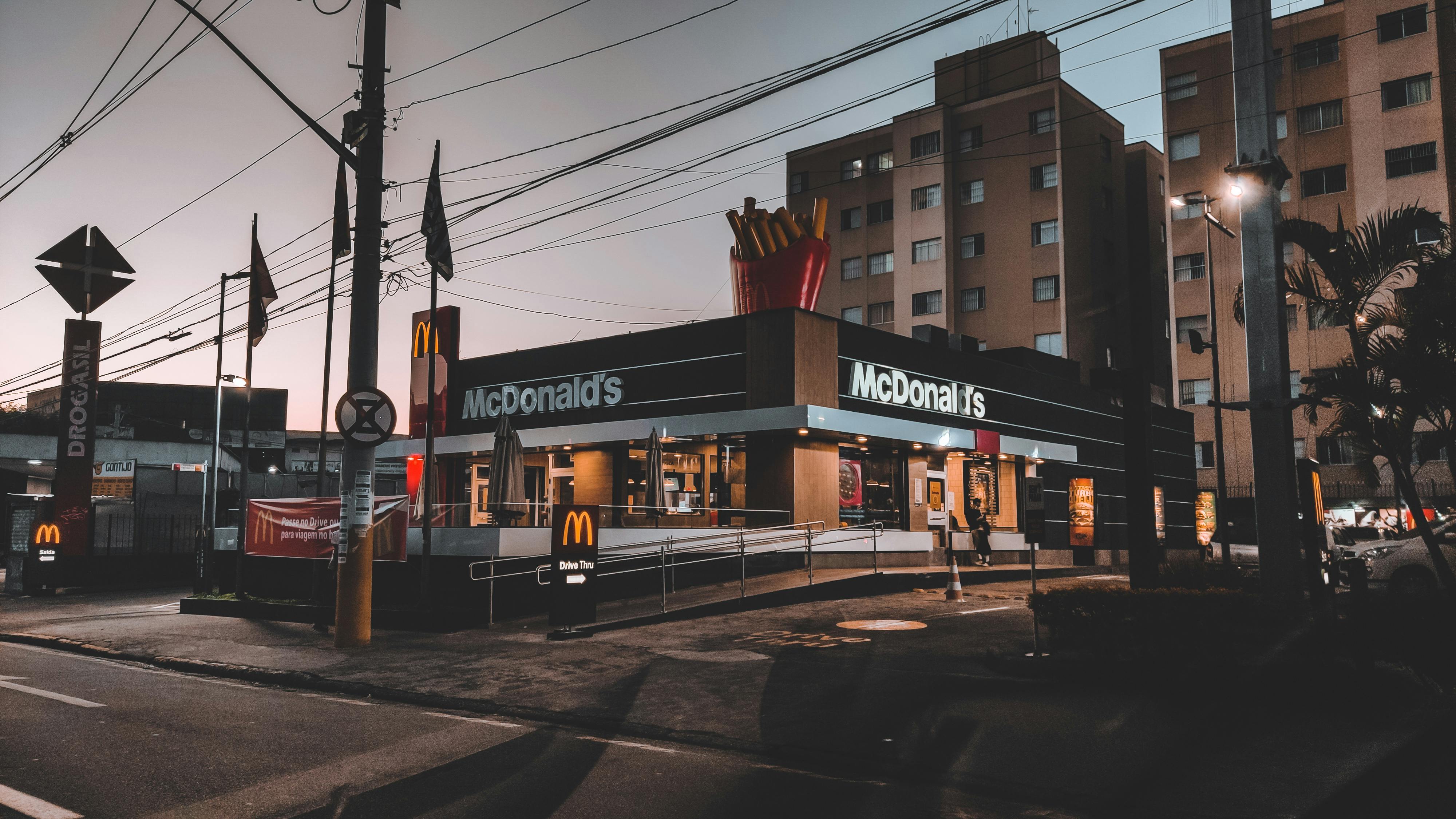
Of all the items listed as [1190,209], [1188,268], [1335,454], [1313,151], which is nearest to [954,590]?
[1335,454]

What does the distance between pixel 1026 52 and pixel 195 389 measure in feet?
199

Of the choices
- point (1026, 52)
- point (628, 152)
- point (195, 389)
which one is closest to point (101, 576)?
point (628, 152)

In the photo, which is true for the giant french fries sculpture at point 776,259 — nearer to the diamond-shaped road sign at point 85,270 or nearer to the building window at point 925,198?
the diamond-shaped road sign at point 85,270

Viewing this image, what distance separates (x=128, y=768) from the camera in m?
6.66

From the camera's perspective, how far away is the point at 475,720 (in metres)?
8.72

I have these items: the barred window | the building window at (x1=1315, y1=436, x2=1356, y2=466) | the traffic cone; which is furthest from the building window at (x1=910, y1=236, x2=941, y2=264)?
the traffic cone

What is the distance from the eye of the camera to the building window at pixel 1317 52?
44.0 m

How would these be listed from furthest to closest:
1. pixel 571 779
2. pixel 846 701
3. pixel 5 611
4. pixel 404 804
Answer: pixel 5 611 → pixel 846 701 → pixel 571 779 → pixel 404 804

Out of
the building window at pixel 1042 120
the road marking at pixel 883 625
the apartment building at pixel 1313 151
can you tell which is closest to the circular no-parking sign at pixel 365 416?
the road marking at pixel 883 625

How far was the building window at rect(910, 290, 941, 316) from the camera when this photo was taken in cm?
4841

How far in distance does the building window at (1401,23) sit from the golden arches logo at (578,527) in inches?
1728

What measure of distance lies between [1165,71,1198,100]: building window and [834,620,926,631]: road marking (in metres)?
40.7

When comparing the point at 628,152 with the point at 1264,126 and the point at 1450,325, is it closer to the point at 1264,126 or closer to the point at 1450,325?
the point at 1264,126

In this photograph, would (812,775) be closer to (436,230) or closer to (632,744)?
(632,744)
